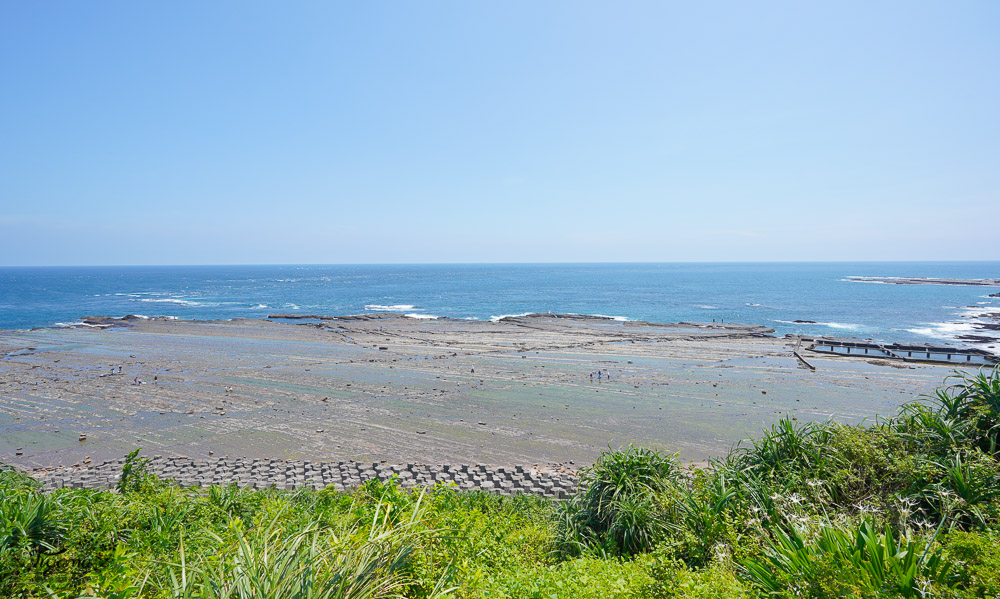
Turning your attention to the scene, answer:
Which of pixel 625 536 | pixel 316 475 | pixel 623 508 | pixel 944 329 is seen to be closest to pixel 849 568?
pixel 625 536

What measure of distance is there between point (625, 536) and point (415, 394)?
23127 millimetres

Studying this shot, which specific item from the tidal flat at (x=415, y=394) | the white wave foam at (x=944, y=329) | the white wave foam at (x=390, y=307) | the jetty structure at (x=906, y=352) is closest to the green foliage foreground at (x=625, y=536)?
the tidal flat at (x=415, y=394)

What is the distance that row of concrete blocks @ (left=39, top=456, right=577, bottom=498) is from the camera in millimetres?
16328

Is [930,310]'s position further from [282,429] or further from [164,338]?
[164,338]

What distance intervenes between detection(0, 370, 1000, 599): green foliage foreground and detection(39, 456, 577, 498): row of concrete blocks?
5.77m

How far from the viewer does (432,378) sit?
112 ft

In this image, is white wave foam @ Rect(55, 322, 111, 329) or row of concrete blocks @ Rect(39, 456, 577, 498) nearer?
row of concrete blocks @ Rect(39, 456, 577, 498)

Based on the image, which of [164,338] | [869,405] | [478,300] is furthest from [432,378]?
[478,300]

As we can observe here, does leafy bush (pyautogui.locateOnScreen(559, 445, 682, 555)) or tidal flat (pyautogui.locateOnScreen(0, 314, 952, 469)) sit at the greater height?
leafy bush (pyautogui.locateOnScreen(559, 445, 682, 555))

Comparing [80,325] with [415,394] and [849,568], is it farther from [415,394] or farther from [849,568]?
[849,568]

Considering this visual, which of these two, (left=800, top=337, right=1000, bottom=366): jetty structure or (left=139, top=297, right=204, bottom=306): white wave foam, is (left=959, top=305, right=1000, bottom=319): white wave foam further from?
(left=139, top=297, right=204, bottom=306): white wave foam

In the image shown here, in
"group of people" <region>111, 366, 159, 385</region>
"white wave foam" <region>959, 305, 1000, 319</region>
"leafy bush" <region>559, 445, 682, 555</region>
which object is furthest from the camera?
"white wave foam" <region>959, 305, 1000, 319</region>

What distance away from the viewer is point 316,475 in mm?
17469

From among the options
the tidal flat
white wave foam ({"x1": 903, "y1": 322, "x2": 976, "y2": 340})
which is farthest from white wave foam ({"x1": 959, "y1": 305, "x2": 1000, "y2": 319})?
the tidal flat
